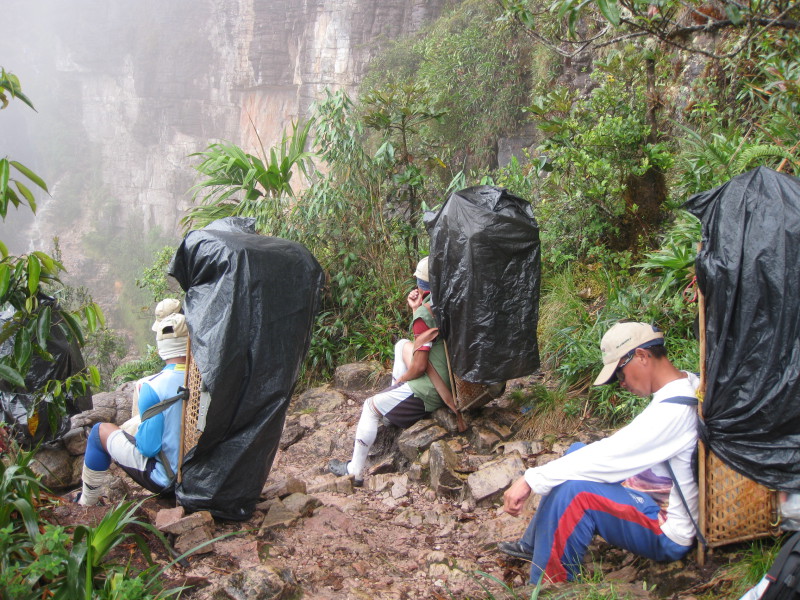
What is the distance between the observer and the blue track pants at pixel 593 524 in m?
2.55

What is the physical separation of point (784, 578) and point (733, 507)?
0.48 m

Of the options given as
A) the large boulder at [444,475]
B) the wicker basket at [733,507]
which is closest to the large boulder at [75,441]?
the large boulder at [444,475]

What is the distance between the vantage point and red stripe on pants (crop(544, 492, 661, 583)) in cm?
255

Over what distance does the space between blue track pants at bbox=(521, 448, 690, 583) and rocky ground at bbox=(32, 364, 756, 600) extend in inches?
3.7

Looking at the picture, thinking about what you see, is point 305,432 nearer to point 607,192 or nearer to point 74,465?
point 74,465

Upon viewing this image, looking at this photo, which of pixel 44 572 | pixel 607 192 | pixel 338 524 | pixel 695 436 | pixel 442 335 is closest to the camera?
pixel 44 572

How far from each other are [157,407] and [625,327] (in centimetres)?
217

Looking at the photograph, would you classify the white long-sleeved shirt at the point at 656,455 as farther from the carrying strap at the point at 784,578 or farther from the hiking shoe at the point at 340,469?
the hiking shoe at the point at 340,469

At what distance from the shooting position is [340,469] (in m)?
4.60

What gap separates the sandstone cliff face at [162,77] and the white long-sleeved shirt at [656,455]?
2506cm

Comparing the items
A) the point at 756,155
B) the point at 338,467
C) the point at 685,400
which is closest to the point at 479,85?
the point at 756,155

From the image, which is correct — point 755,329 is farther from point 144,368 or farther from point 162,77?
point 162,77

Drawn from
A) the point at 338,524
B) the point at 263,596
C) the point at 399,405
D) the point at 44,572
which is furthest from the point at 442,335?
the point at 44,572

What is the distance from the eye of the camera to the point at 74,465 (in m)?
4.50
